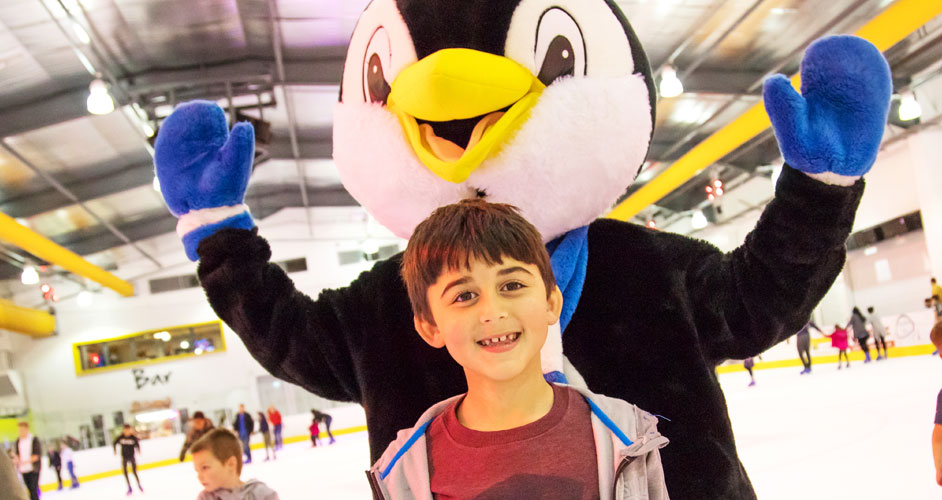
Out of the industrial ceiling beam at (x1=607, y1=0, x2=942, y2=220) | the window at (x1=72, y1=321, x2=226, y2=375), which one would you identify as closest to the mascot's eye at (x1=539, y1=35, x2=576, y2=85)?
the industrial ceiling beam at (x1=607, y1=0, x2=942, y2=220)

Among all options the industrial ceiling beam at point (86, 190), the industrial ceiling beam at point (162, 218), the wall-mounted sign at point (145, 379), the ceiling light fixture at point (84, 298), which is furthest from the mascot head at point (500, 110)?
the wall-mounted sign at point (145, 379)

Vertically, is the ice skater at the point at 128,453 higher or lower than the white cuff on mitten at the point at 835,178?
lower

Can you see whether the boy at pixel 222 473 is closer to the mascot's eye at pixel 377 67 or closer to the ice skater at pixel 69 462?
the mascot's eye at pixel 377 67

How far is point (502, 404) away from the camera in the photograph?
1072mm

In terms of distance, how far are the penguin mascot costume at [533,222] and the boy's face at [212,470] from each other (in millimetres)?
1315

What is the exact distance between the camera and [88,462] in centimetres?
1387

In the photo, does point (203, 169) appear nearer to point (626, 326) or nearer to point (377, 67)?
point (377, 67)

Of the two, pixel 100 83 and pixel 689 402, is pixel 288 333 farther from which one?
pixel 100 83

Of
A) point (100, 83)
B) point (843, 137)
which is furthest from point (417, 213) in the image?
point (100, 83)

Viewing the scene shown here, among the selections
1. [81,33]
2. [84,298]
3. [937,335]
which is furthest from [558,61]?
[84,298]

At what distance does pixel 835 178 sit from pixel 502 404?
2.00 ft

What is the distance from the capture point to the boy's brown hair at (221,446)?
2.63 metres

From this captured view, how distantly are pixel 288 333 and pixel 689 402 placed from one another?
746mm

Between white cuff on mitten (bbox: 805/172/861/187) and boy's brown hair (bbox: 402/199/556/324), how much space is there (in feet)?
1.47
